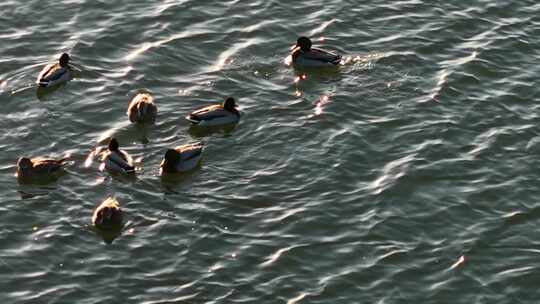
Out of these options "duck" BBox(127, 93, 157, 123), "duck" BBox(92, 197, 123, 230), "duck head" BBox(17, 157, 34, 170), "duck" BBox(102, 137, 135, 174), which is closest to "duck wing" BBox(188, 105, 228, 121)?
"duck" BBox(127, 93, 157, 123)

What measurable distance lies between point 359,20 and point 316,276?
1302cm

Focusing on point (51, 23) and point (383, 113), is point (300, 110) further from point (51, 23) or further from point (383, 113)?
point (51, 23)

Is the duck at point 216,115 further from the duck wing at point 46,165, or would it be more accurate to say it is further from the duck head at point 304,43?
the duck wing at point 46,165

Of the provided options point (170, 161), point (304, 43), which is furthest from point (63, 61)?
point (304, 43)

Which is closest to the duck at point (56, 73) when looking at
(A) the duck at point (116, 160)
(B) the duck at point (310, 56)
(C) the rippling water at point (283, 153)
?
(C) the rippling water at point (283, 153)

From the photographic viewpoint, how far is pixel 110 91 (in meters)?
32.6

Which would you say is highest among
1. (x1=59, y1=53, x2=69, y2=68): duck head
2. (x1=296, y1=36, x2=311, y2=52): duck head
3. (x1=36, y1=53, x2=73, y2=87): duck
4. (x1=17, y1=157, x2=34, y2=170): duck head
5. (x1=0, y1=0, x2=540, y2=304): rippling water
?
(x1=59, y1=53, x2=69, y2=68): duck head

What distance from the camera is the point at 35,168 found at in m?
28.2

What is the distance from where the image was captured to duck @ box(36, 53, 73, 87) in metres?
32.3

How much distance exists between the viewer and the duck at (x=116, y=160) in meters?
28.7

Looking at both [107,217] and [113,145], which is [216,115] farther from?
[107,217]

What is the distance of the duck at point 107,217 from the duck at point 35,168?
2.21 metres

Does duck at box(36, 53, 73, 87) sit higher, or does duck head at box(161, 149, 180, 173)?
duck at box(36, 53, 73, 87)

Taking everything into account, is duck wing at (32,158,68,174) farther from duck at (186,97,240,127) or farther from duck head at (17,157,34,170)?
duck at (186,97,240,127)
